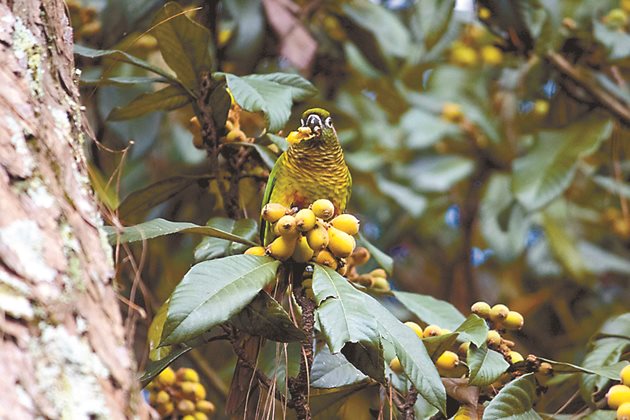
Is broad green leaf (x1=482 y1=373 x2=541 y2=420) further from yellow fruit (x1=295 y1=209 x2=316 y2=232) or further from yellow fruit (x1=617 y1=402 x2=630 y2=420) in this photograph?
yellow fruit (x1=295 y1=209 x2=316 y2=232)

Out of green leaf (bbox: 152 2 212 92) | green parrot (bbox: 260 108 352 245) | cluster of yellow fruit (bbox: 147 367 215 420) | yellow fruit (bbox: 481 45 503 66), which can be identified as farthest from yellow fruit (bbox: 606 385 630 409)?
yellow fruit (bbox: 481 45 503 66)

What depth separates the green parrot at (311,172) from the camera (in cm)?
127

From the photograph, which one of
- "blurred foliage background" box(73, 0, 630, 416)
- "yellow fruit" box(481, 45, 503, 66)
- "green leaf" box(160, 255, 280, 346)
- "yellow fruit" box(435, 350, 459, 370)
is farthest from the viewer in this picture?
"yellow fruit" box(481, 45, 503, 66)

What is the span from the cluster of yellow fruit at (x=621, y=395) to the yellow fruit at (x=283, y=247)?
1.46 feet

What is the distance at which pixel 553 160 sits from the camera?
2197 millimetres

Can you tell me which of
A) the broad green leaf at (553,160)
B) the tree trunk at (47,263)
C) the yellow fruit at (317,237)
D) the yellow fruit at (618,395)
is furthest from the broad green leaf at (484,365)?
the broad green leaf at (553,160)

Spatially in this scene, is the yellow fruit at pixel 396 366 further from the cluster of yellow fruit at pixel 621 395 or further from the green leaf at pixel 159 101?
the green leaf at pixel 159 101

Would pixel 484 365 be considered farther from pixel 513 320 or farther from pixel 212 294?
pixel 212 294

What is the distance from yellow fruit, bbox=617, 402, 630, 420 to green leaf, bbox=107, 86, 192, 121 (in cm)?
79

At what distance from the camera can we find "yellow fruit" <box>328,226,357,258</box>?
1.03 metres

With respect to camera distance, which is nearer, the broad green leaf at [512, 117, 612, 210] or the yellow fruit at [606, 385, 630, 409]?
the yellow fruit at [606, 385, 630, 409]

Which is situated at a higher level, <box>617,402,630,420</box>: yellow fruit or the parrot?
the parrot

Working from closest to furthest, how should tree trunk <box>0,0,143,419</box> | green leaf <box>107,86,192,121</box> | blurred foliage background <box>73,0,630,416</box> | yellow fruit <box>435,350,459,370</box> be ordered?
tree trunk <box>0,0,143,419</box>
yellow fruit <box>435,350,459,370</box>
green leaf <box>107,86,192,121</box>
blurred foliage background <box>73,0,630,416</box>

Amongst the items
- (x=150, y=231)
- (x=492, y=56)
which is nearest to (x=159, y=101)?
(x=150, y=231)
